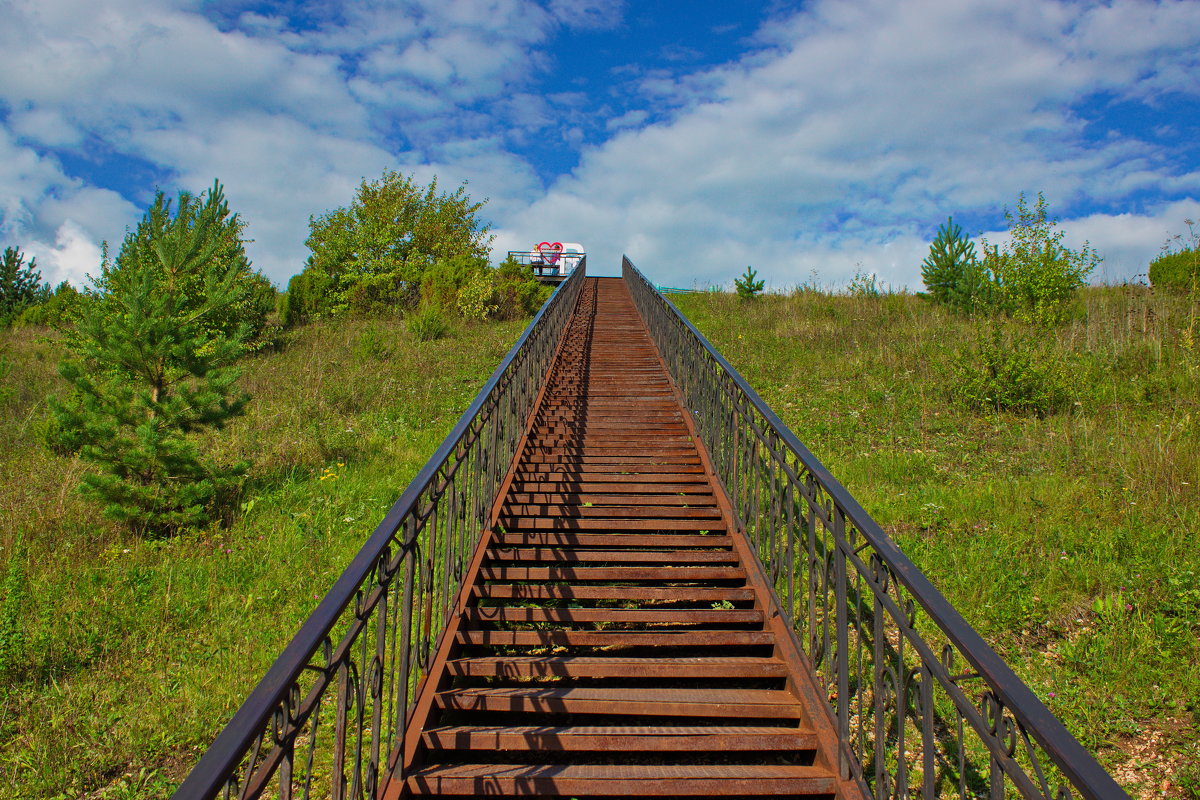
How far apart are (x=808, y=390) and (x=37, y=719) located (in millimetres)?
10063

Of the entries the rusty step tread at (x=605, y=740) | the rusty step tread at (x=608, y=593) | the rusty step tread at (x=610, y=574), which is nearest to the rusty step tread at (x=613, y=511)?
the rusty step tread at (x=610, y=574)

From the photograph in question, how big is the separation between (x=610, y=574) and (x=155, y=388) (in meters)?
6.02

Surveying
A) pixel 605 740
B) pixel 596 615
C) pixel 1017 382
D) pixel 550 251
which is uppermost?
pixel 550 251

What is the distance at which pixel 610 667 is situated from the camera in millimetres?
3576

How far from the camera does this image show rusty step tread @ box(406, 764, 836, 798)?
2.83 metres

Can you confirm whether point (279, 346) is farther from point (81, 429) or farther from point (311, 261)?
point (311, 261)

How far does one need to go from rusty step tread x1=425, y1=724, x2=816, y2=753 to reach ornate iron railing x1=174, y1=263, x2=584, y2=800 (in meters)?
0.25

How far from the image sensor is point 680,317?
9.14 m

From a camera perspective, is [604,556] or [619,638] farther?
[604,556]

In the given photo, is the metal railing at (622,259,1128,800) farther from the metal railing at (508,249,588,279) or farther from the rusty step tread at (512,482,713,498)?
the metal railing at (508,249,588,279)

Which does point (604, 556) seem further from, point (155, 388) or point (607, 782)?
point (155, 388)

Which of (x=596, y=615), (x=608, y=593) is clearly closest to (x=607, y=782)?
(x=596, y=615)

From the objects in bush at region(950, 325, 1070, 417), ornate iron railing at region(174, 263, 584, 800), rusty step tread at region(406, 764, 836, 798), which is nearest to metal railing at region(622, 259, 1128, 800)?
rusty step tread at region(406, 764, 836, 798)

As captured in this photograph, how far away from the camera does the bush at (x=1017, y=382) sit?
29.7 feet
